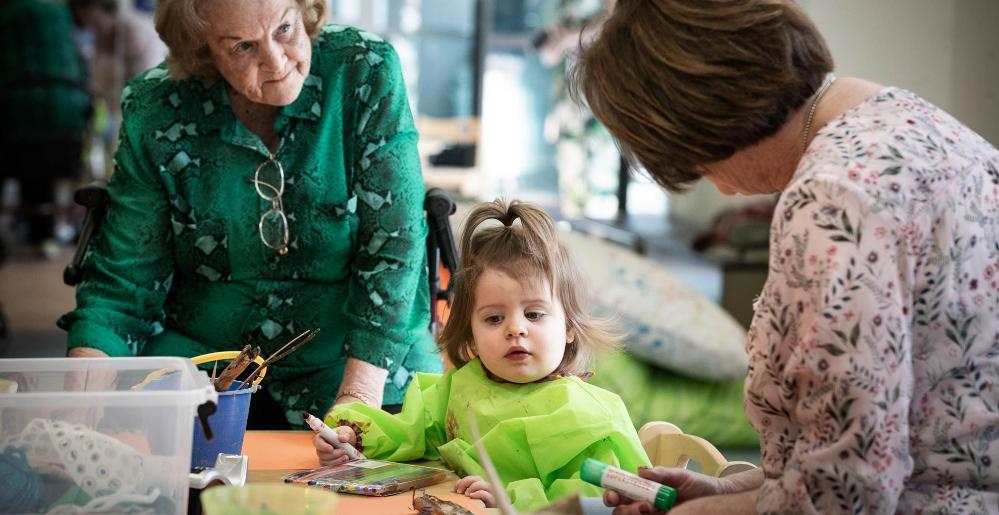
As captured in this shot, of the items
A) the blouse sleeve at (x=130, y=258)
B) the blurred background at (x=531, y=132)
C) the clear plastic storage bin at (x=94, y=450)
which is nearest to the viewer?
the clear plastic storage bin at (x=94, y=450)

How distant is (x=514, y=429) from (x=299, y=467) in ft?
1.10

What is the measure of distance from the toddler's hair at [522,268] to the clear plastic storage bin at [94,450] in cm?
58

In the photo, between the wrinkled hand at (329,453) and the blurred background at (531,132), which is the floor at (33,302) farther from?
the wrinkled hand at (329,453)

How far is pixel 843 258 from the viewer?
44.5 inches

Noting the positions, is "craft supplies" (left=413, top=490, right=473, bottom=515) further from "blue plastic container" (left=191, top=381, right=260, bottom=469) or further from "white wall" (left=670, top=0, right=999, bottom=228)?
"white wall" (left=670, top=0, right=999, bottom=228)

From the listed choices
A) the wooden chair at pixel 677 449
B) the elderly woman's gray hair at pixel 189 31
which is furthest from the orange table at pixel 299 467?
the elderly woman's gray hair at pixel 189 31

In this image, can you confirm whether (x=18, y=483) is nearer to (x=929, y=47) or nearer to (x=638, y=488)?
(x=638, y=488)

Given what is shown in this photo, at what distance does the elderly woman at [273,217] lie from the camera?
2.11 m

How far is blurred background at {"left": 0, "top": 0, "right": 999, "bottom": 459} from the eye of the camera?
3.17 metres

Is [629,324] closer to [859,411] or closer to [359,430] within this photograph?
[359,430]

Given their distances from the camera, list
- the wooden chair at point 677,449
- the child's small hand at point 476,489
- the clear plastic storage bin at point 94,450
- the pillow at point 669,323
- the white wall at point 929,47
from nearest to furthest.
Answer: the clear plastic storage bin at point 94,450
the child's small hand at point 476,489
the wooden chair at point 677,449
the white wall at point 929,47
the pillow at point 669,323

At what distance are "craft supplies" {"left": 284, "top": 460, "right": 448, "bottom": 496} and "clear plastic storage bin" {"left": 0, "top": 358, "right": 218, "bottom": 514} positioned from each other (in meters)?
0.28

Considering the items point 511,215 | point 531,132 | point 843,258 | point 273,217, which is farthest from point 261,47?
point 531,132

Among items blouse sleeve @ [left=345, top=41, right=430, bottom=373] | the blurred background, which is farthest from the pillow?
blouse sleeve @ [left=345, top=41, right=430, bottom=373]
